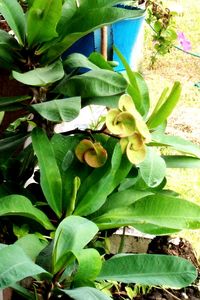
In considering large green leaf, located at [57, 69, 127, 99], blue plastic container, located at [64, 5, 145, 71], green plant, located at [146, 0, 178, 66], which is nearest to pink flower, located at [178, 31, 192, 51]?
green plant, located at [146, 0, 178, 66]

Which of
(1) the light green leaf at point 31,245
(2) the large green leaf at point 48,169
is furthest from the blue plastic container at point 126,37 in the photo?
(1) the light green leaf at point 31,245

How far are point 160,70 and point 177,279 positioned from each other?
259 cm

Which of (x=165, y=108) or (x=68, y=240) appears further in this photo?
(x=165, y=108)

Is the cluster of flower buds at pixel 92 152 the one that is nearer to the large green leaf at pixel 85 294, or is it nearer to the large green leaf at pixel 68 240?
the large green leaf at pixel 68 240

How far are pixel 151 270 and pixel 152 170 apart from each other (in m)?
0.19

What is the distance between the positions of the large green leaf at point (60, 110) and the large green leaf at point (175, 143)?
0.22 meters

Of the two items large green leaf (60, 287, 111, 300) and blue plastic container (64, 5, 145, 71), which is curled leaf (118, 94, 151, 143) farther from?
blue plastic container (64, 5, 145, 71)

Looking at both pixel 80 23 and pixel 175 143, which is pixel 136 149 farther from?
pixel 80 23

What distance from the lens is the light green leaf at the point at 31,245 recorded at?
97 centimetres

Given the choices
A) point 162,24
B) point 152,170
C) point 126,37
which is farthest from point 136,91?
point 162,24

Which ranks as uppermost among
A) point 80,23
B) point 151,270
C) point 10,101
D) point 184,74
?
point 80,23

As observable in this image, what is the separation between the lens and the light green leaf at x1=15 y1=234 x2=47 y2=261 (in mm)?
970

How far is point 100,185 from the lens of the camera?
1075 millimetres

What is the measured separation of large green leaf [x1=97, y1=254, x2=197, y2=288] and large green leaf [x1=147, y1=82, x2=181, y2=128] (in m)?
0.30
